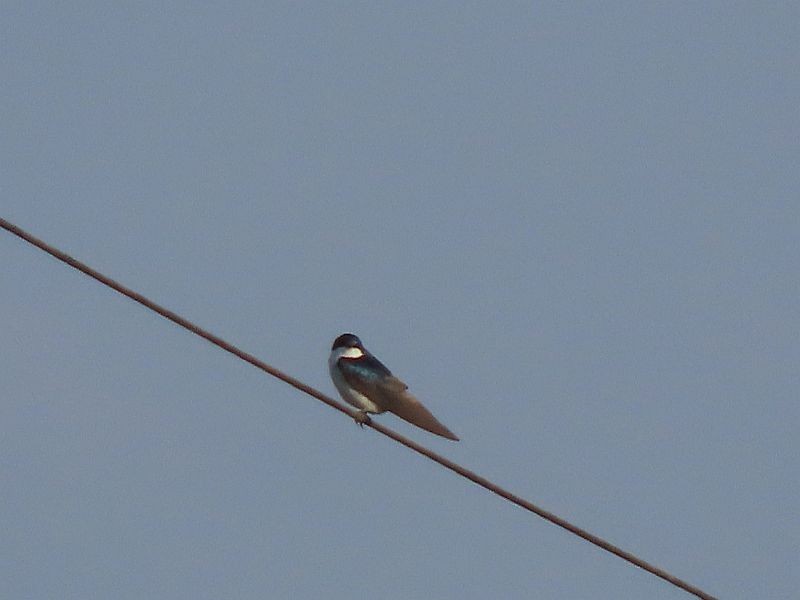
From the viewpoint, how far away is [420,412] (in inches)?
522

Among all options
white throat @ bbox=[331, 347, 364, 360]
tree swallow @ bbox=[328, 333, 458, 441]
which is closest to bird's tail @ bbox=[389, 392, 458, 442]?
tree swallow @ bbox=[328, 333, 458, 441]

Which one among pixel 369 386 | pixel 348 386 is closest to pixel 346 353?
pixel 348 386

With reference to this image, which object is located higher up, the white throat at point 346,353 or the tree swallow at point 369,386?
the white throat at point 346,353

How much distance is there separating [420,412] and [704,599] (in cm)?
455

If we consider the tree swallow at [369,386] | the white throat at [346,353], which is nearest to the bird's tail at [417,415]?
the tree swallow at [369,386]

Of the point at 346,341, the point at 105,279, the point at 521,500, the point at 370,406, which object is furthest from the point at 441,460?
the point at 346,341

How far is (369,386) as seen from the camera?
14.1 m

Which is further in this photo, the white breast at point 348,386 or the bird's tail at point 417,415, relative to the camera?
the white breast at point 348,386

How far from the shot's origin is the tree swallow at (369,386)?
43.8 feet

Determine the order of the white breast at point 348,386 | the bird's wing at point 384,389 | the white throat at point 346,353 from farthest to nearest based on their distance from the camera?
the white throat at point 346,353, the white breast at point 348,386, the bird's wing at point 384,389

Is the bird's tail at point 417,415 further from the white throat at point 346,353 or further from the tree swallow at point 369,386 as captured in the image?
the white throat at point 346,353

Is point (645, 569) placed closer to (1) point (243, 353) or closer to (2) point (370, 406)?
(1) point (243, 353)

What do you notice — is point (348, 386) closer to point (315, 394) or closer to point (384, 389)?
point (384, 389)

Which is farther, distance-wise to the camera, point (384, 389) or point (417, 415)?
point (384, 389)
